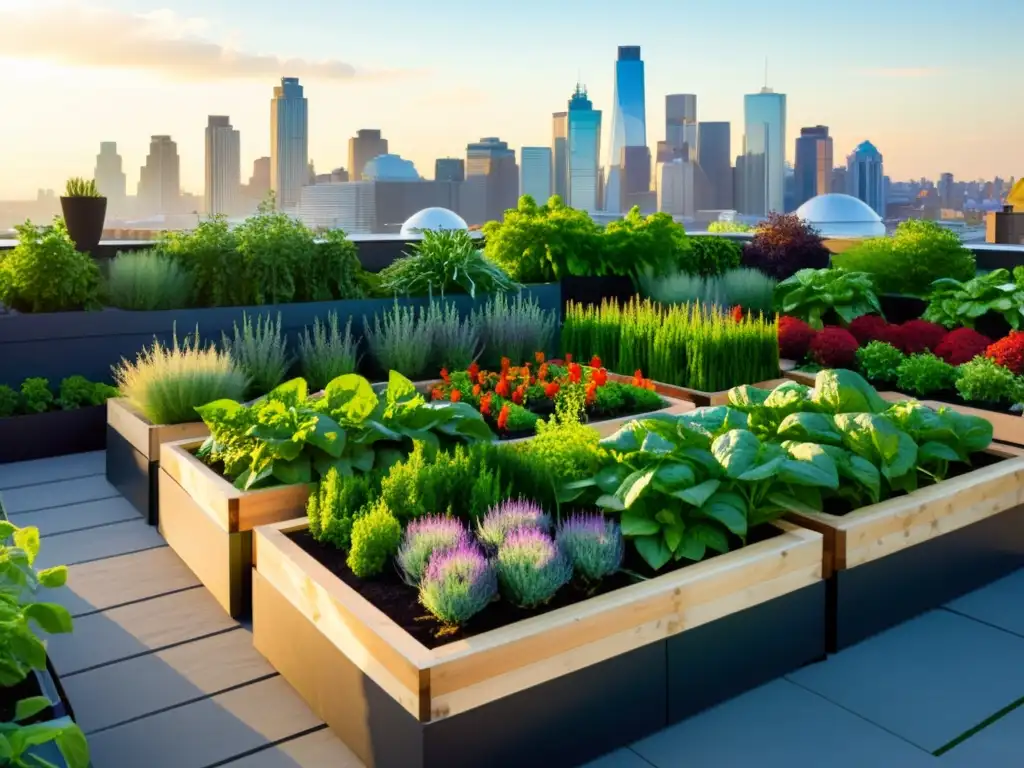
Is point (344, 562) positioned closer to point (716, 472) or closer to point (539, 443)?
point (539, 443)

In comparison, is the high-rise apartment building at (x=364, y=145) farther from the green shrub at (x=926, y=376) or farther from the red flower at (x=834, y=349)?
the green shrub at (x=926, y=376)

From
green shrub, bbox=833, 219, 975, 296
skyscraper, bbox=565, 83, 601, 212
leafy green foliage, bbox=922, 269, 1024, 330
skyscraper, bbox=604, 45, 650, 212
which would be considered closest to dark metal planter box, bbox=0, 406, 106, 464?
leafy green foliage, bbox=922, 269, 1024, 330

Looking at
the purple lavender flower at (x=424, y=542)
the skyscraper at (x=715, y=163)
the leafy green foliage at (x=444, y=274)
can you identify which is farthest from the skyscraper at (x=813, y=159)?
the purple lavender flower at (x=424, y=542)

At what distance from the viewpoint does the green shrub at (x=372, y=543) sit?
2.65m

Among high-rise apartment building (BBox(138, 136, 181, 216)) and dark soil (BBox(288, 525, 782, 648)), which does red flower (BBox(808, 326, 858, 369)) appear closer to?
dark soil (BBox(288, 525, 782, 648))

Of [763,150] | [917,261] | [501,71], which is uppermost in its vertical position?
[763,150]

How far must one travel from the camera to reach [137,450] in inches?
168

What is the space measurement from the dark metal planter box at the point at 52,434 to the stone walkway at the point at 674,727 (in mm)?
1894

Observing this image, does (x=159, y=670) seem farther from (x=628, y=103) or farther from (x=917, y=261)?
(x=628, y=103)

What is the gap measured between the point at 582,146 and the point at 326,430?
213 ft

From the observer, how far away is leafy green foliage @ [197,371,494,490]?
132 inches

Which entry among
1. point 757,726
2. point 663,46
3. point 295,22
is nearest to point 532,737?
point 757,726

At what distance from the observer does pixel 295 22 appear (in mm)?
16375

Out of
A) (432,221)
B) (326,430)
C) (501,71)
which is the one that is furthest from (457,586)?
(501,71)
